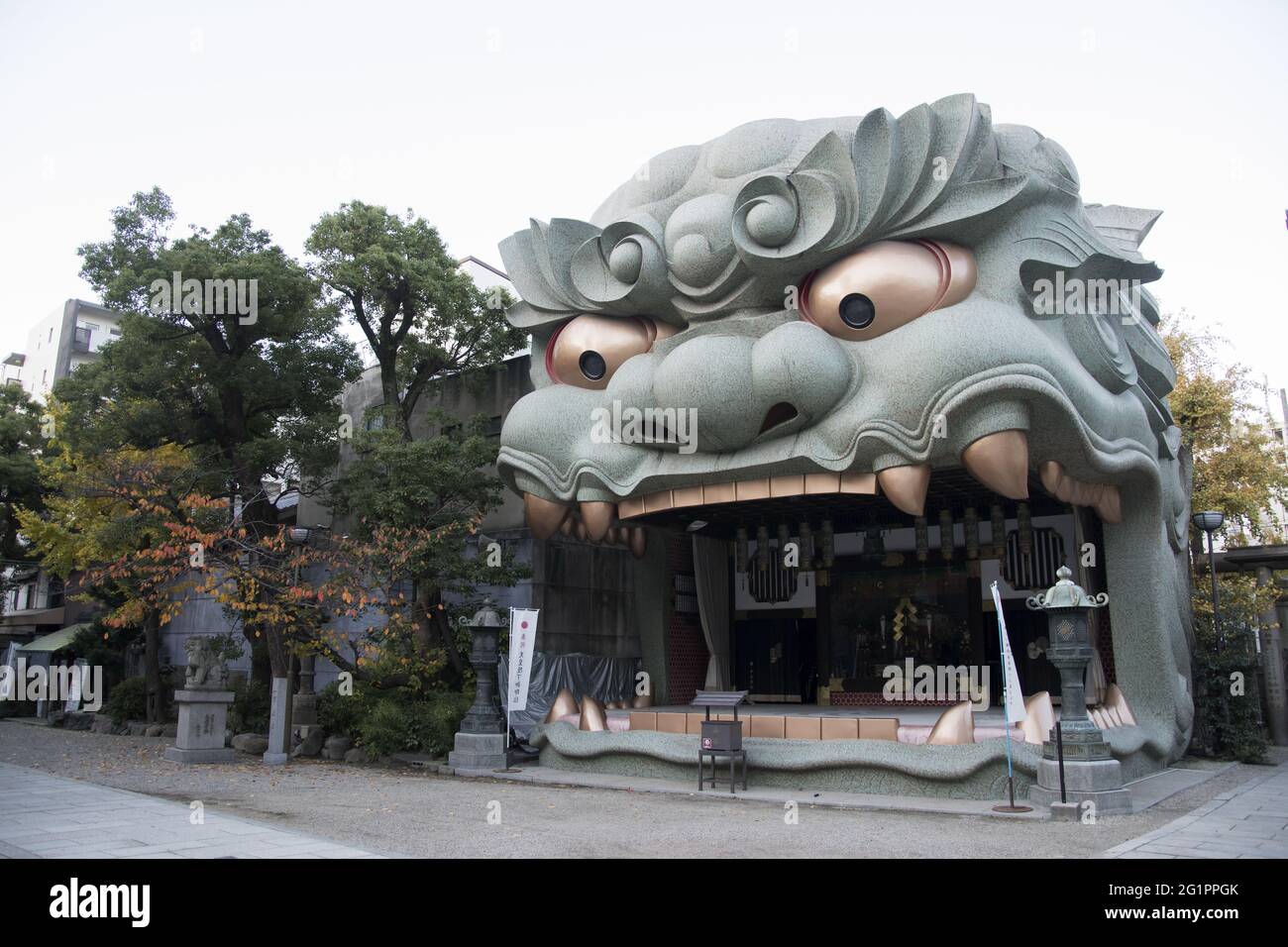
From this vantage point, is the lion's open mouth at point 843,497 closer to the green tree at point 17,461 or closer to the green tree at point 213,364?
the green tree at point 213,364

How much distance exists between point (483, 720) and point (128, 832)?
281 inches

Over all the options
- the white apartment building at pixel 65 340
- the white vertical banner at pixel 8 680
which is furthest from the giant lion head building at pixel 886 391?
the white apartment building at pixel 65 340

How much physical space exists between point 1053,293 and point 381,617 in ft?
46.1

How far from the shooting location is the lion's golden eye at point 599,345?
1540 cm

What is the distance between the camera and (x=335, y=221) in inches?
733

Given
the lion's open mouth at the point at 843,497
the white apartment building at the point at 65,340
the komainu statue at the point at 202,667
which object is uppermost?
the white apartment building at the point at 65,340

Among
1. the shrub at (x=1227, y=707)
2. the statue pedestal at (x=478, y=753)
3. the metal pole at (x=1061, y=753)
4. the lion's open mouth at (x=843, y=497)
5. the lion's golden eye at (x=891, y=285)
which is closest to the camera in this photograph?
the metal pole at (x=1061, y=753)

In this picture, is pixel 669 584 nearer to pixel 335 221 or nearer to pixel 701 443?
pixel 701 443

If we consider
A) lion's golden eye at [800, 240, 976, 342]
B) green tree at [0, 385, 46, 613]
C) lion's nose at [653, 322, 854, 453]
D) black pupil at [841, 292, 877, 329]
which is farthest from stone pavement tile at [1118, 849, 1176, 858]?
green tree at [0, 385, 46, 613]

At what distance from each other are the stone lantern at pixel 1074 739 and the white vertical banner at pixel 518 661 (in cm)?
745

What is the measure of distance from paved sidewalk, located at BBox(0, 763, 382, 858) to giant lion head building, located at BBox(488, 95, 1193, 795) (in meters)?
6.43

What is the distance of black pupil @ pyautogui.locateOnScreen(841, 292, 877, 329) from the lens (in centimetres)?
1316

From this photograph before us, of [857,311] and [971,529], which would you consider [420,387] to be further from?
[971,529]

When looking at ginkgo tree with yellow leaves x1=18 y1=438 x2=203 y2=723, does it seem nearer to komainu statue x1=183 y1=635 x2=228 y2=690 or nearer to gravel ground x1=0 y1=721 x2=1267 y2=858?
komainu statue x1=183 y1=635 x2=228 y2=690
